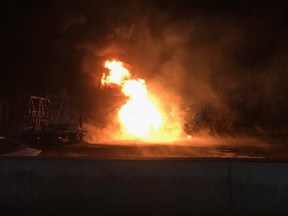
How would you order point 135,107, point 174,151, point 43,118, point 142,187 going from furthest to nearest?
point 135,107 < point 43,118 < point 174,151 < point 142,187

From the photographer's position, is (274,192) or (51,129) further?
(51,129)

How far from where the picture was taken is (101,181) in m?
5.30

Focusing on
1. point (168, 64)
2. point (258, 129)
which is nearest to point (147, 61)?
point (168, 64)

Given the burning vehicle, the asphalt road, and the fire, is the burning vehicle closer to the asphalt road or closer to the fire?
the asphalt road

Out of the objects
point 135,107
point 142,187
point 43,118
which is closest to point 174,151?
point 43,118

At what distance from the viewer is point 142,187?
5242mm

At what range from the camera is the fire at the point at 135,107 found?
25656 millimetres

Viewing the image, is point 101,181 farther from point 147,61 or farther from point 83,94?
point 83,94

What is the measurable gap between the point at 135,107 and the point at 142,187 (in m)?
21.6

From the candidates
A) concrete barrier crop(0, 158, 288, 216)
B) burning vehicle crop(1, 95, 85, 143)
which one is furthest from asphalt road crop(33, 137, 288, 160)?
concrete barrier crop(0, 158, 288, 216)

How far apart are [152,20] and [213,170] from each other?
16.9 m

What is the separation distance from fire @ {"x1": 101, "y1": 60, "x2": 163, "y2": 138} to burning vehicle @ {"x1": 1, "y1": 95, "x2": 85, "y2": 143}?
276 centimetres

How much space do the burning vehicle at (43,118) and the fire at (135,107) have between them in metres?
2.76

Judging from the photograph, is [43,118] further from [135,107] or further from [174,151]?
[174,151]
